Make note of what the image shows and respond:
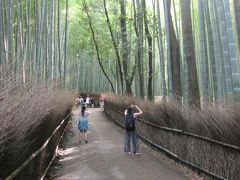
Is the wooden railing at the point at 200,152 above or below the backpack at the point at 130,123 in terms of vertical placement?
below

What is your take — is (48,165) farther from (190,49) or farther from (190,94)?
(190,49)

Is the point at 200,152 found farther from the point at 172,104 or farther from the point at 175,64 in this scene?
the point at 175,64

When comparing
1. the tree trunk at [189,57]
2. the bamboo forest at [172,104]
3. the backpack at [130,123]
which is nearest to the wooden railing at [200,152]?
the bamboo forest at [172,104]

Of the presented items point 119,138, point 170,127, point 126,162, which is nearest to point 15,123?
point 126,162

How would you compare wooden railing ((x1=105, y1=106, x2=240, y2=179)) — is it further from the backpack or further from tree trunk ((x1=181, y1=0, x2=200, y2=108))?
tree trunk ((x1=181, y1=0, x2=200, y2=108))

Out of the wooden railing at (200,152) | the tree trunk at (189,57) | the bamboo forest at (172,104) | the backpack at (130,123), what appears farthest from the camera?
the backpack at (130,123)

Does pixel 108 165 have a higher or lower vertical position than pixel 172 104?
lower

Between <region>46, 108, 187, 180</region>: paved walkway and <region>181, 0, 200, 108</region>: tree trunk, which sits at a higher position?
<region>181, 0, 200, 108</region>: tree trunk

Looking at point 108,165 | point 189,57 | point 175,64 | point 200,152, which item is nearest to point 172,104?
point 189,57

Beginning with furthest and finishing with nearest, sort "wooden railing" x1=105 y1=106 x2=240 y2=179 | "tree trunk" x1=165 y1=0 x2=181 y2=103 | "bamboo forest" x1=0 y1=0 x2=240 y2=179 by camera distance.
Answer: "tree trunk" x1=165 y1=0 x2=181 y2=103, "wooden railing" x1=105 y1=106 x2=240 y2=179, "bamboo forest" x1=0 y1=0 x2=240 y2=179

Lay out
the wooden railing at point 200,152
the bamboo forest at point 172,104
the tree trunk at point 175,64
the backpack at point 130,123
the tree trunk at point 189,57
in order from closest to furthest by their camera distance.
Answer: the bamboo forest at point 172,104 < the wooden railing at point 200,152 < the tree trunk at point 189,57 < the backpack at point 130,123 < the tree trunk at point 175,64

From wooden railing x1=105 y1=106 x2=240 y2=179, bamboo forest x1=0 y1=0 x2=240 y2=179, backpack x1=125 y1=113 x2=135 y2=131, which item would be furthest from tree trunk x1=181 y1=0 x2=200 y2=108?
backpack x1=125 y1=113 x2=135 y2=131

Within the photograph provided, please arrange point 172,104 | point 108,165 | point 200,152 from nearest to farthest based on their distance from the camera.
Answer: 1. point 200,152
2. point 108,165
3. point 172,104

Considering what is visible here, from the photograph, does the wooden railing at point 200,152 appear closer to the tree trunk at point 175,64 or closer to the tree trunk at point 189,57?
the tree trunk at point 189,57
